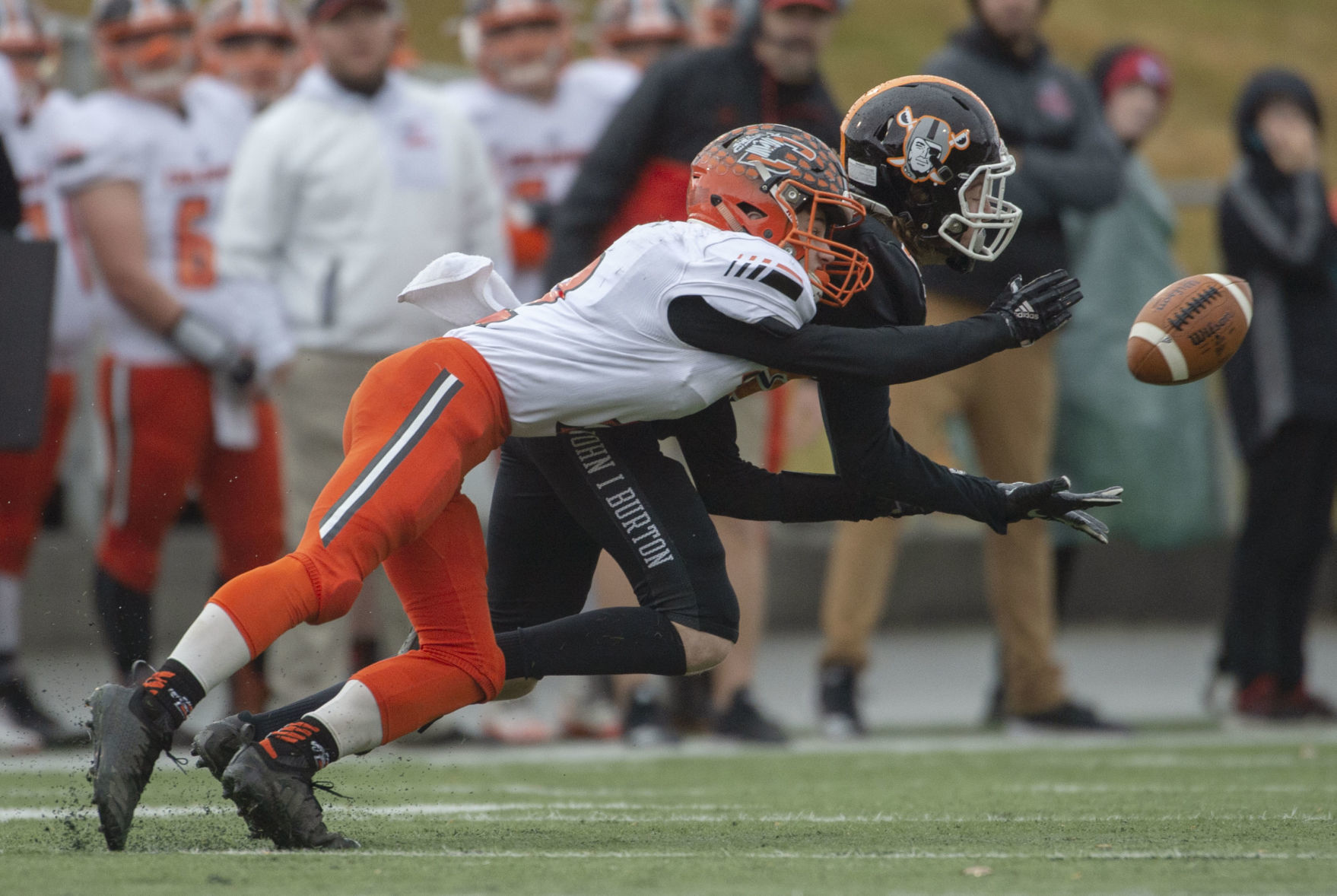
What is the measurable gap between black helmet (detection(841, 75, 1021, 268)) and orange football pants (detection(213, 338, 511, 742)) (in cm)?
98

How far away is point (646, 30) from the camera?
8.27 m

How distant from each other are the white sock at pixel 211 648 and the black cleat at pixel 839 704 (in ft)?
10.1

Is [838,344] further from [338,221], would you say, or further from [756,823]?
[338,221]

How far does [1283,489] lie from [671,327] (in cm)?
384

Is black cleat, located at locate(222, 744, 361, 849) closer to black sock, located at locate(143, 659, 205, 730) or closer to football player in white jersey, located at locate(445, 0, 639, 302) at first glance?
black sock, located at locate(143, 659, 205, 730)

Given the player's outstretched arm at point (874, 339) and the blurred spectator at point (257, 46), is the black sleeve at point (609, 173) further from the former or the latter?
the player's outstretched arm at point (874, 339)

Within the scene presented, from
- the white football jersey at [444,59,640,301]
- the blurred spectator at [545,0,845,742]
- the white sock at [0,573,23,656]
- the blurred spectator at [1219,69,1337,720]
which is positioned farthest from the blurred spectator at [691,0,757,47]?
the white sock at [0,573,23,656]

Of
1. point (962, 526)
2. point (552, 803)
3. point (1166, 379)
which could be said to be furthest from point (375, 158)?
point (962, 526)

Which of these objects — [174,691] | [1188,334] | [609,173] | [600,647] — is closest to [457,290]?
[600,647]

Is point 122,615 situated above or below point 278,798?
below

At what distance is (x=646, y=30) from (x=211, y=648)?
5116mm

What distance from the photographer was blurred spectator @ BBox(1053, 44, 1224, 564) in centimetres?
768

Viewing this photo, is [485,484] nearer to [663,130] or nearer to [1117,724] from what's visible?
[663,130]

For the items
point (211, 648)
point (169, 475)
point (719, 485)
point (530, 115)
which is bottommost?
point (169, 475)
